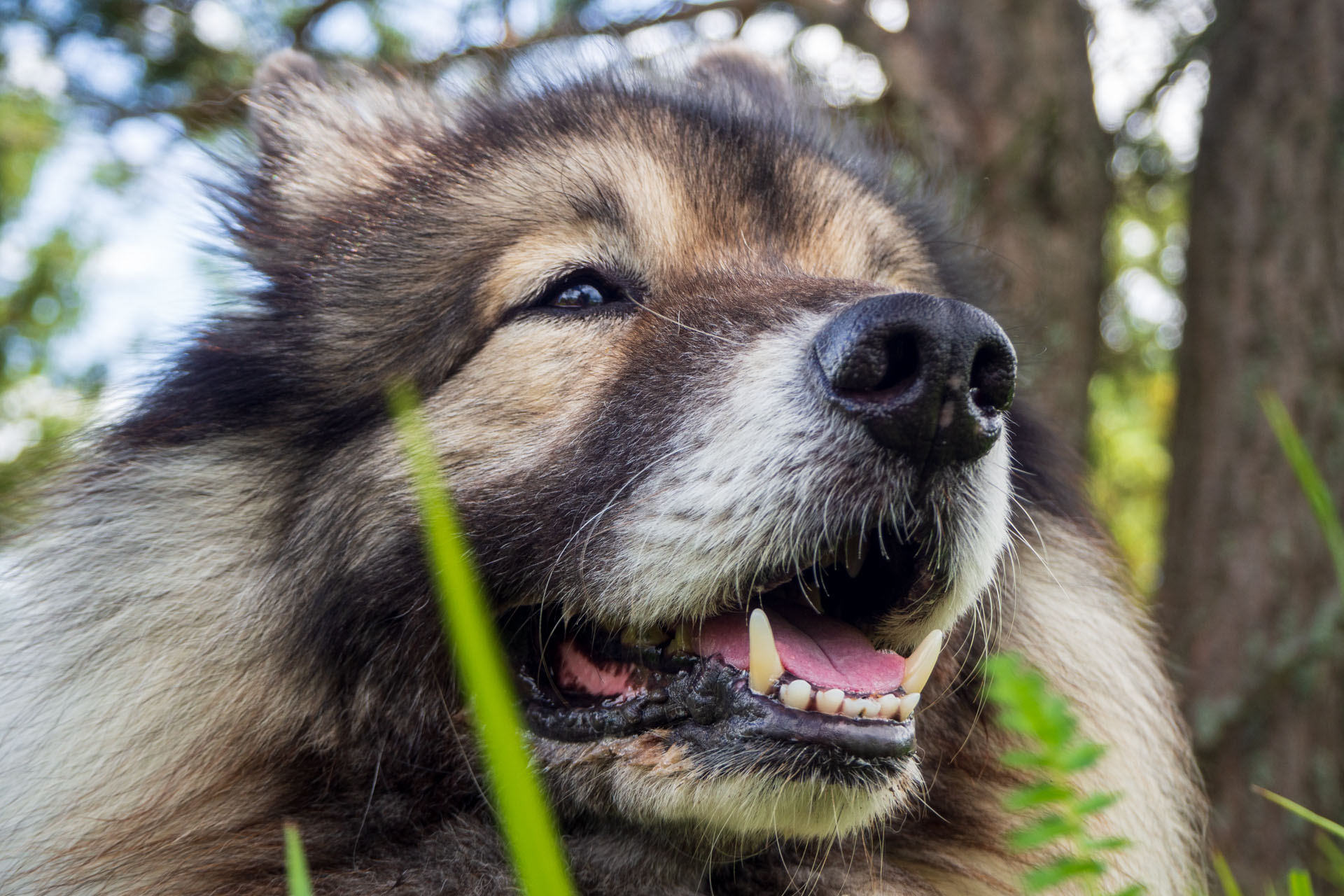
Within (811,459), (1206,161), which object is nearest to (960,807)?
(811,459)

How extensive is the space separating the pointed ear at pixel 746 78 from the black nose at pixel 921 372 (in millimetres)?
1302

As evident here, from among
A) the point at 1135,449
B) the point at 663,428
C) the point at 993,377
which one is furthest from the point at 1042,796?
the point at 1135,449

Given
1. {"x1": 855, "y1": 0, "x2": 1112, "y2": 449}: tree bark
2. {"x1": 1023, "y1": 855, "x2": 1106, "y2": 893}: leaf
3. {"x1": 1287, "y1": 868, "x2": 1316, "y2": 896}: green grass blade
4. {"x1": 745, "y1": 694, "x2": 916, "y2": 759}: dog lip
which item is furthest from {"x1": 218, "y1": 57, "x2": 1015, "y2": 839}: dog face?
{"x1": 855, "y1": 0, "x2": 1112, "y2": 449}: tree bark

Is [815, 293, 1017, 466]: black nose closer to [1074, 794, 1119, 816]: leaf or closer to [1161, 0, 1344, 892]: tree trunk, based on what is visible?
[1074, 794, 1119, 816]: leaf

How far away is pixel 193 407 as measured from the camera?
7.97 feet

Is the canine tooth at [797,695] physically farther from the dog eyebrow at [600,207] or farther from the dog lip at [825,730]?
the dog eyebrow at [600,207]

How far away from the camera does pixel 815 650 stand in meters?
2.02

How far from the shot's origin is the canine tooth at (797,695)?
182 cm

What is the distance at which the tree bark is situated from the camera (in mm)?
5246

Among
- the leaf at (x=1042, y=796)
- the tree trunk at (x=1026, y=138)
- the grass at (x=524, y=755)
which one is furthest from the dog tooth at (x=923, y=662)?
the tree trunk at (x=1026, y=138)

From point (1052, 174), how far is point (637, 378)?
3882mm

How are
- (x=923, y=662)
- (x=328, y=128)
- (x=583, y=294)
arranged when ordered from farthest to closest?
(x=328, y=128)
(x=583, y=294)
(x=923, y=662)

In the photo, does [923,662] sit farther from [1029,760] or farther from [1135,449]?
[1135,449]

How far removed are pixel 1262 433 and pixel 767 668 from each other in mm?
4048
